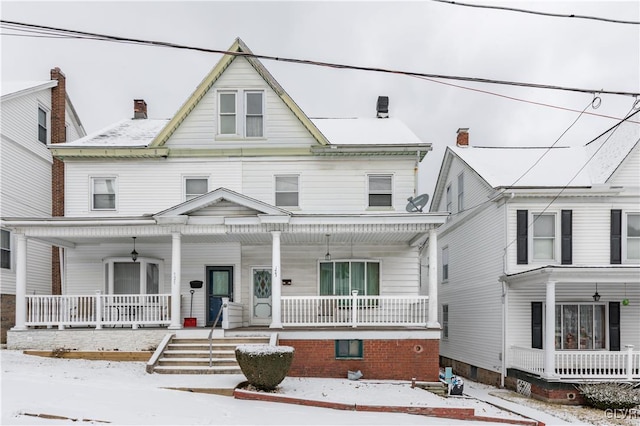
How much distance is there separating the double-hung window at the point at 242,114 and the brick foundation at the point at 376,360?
7.70m

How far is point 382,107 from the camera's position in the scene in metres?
22.8

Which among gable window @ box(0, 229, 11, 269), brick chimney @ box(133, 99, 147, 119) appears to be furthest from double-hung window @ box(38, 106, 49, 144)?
gable window @ box(0, 229, 11, 269)

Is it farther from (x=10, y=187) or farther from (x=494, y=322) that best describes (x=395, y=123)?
(x=10, y=187)

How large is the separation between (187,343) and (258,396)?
465 centimetres

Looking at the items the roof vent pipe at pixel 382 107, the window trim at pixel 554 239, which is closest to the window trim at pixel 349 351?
the window trim at pixel 554 239

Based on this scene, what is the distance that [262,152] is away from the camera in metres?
19.2

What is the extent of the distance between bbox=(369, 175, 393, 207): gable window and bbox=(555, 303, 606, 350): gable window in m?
6.73


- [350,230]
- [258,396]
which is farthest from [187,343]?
[350,230]

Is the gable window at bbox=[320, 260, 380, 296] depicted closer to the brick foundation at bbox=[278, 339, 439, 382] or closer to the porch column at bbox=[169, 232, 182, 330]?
the brick foundation at bbox=[278, 339, 439, 382]

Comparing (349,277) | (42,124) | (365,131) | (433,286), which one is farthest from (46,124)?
(433,286)

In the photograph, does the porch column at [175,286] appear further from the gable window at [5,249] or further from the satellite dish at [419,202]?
the gable window at [5,249]

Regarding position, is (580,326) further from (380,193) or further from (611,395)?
(380,193)

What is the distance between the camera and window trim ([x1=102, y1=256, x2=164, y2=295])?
18750 millimetres

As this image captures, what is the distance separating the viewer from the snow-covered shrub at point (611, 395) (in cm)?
1467
